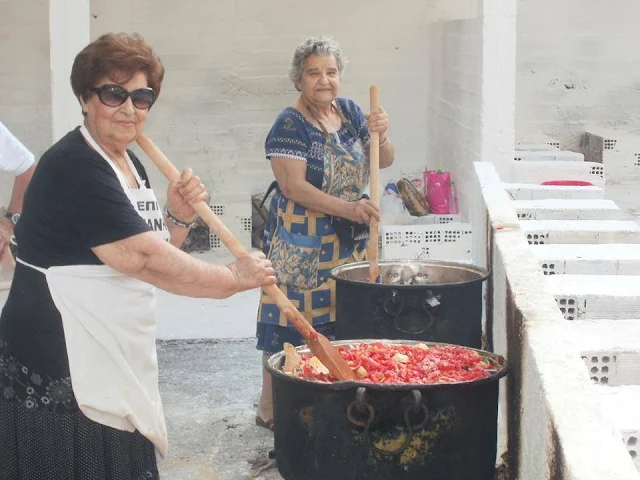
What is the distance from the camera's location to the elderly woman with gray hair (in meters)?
5.16

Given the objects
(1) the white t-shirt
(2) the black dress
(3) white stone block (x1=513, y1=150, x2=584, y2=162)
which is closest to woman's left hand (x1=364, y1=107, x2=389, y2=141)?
(1) the white t-shirt

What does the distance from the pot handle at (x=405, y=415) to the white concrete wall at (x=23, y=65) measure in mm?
6249

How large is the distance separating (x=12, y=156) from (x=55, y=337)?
6.39 feet

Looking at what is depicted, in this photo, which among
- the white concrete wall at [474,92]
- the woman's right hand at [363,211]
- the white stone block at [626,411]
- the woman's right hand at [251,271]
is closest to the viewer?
the white stone block at [626,411]

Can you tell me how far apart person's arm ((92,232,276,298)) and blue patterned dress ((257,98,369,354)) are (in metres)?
1.86

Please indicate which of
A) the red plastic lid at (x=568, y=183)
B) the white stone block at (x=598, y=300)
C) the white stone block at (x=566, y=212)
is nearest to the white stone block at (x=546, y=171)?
the red plastic lid at (x=568, y=183)

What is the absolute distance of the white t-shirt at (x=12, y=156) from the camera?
499cm

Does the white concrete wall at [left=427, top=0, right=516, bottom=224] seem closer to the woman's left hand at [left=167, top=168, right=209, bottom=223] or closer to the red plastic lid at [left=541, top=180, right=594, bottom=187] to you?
the red plastic lid at [left=541, top=180, right=594, bottom=187]

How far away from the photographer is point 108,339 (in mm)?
3270

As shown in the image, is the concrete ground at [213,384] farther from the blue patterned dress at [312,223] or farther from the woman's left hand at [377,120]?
the woman's left hand at [377,120]

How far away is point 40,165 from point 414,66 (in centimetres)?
666

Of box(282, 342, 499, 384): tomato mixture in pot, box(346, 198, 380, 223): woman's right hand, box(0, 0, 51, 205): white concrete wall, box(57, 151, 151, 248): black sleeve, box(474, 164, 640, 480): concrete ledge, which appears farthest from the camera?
box(0, 0, 51, 205): white concrete wall

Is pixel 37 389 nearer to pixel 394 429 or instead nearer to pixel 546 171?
pixel 394 429

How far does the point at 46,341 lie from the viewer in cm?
326
